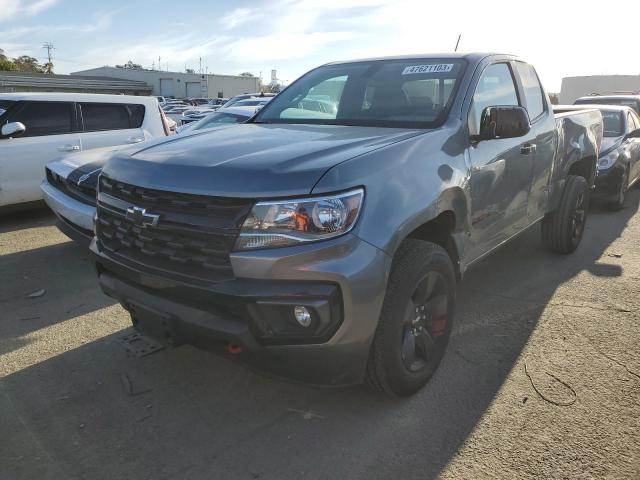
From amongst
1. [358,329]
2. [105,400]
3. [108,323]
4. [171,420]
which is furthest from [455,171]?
[108,323]

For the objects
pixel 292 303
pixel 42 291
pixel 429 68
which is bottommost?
pixel 42 291

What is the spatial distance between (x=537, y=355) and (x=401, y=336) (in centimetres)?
133

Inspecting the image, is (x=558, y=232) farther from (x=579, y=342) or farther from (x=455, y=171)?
(x=455, y=171)

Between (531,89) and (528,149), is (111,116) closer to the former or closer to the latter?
(531,89)

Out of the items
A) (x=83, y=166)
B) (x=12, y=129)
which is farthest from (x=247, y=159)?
(x=12, y=129)

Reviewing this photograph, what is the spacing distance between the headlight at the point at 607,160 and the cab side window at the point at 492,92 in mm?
4404

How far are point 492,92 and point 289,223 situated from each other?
7.36 feet

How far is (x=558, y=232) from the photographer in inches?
209

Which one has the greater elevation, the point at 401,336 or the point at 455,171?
the point at 455,171

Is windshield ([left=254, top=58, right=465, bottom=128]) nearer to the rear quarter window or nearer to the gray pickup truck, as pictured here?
the gray pickup truck

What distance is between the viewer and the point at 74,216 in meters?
4.99

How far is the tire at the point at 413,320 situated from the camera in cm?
259

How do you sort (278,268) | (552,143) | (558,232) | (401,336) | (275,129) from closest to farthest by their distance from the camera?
Answer: (278,268), (401,336), (275,129), (552,143), (558,232)

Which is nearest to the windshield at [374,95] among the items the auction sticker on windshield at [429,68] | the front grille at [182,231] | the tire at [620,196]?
the auction sticker on windshield at [429,68]
